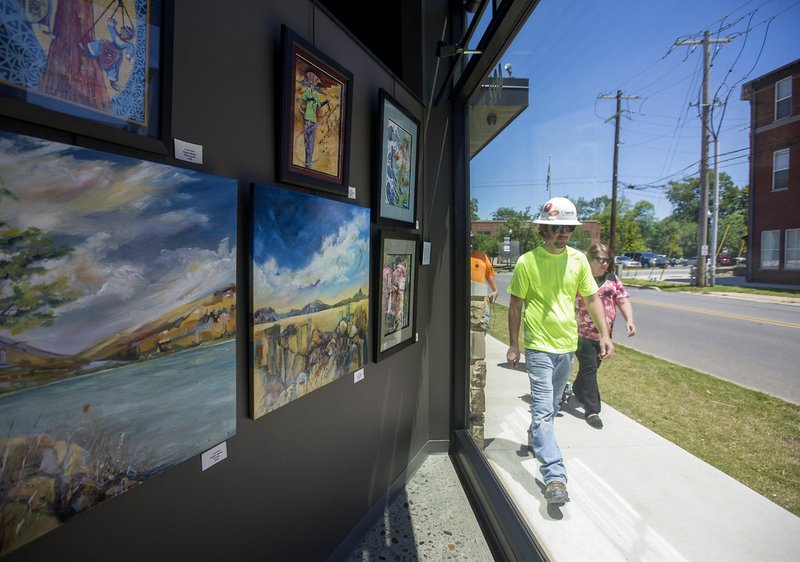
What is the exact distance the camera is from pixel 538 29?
2092 mm

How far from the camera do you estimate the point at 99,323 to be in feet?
3.21

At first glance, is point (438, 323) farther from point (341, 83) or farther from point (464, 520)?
point (341, 83)

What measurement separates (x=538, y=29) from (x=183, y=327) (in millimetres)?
2178

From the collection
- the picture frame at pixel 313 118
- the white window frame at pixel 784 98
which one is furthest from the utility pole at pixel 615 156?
the picture frame at pixel 313 118

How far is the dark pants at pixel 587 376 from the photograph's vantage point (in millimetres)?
2248

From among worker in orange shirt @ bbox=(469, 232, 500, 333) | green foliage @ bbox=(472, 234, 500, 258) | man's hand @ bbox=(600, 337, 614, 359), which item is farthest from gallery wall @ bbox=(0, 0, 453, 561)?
man's hand @ bbox=(600, 337, 614, 359)

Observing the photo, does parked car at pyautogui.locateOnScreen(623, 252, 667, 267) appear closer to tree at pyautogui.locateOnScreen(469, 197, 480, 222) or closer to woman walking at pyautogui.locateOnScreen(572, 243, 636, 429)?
woman walking at pyautogui.locateOnScreen(572, 243, 636, 429)

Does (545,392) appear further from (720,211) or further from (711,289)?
(720,211)

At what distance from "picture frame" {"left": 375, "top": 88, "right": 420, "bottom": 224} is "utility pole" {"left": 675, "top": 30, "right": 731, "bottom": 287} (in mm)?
1481

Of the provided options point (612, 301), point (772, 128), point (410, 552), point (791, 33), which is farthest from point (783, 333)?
point (410, 552)

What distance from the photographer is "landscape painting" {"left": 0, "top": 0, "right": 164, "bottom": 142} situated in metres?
0.81

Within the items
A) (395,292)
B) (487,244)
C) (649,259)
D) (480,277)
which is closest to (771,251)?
(649,259)

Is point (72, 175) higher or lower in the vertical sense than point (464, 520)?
higher

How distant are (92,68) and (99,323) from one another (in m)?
0.60
